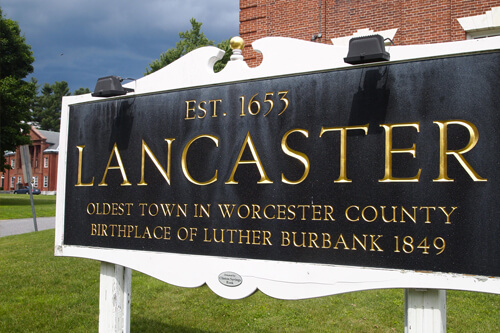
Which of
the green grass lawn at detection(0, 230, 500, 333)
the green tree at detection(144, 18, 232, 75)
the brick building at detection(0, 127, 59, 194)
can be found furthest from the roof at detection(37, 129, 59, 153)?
the green grass lawn at detection(0, 230, 500, 333)

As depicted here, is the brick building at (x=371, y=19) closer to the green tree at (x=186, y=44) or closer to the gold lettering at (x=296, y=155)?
the gold lettering at (x=296, y=155)

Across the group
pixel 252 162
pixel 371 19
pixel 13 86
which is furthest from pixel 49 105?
pixel 252 162

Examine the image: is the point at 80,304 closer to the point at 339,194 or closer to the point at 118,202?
the point at 118,202

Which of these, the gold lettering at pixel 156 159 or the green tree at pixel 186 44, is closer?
the gold lettering at pixel 156 159

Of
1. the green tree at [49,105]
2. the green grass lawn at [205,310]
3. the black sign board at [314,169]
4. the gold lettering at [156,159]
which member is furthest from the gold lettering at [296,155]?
the green tree at [49,105]

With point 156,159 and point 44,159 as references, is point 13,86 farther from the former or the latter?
point 44,159

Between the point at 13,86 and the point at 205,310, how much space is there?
87.4 ft

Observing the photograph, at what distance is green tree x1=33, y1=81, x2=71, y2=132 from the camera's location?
69312mm

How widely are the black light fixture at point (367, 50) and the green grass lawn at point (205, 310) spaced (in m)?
3.13

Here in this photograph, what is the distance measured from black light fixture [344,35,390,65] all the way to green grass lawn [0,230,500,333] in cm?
313

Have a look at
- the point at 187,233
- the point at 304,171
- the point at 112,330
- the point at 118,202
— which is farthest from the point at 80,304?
the point at 304,171

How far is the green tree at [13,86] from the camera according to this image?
1053 inches

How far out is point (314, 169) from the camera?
2.40 m

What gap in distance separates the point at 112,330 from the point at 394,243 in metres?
2.03
